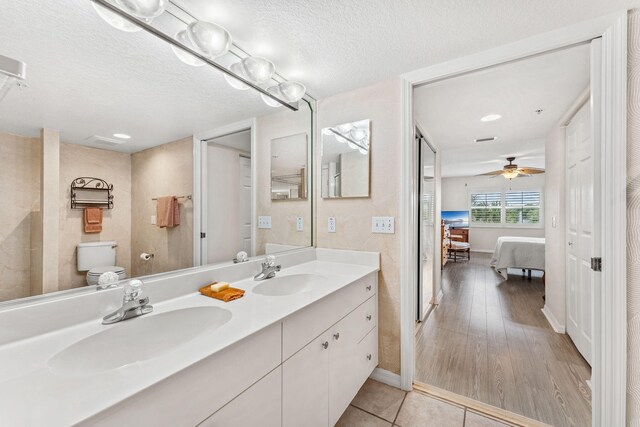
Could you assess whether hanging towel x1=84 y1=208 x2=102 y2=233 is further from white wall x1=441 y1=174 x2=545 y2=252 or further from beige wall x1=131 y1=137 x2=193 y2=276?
white wall x1=441 y1=174 x2=545 y2=252

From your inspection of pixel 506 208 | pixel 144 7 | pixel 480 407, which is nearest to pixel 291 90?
pixel 144 7

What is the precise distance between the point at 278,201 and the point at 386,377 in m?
1.44

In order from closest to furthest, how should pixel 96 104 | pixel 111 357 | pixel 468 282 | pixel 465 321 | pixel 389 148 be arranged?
pixel 111 357 < pixel 96 104 < pixel 389 148 < pixel 465 321 < pixel 468 282

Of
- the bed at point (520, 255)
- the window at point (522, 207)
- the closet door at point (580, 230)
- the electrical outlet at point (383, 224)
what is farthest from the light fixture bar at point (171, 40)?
the window at point (522, 207)

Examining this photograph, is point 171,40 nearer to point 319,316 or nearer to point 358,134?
point 358,134

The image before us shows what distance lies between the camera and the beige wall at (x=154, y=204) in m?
1.02

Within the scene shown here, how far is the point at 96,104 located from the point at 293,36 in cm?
94

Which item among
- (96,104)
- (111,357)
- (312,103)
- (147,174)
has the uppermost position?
(312,103)

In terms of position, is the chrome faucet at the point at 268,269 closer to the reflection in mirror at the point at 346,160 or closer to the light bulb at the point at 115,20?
the reflection in mirror at the point at 346,160

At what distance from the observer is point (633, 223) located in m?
1.19

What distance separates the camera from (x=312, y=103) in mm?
2094

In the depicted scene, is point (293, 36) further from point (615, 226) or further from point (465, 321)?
Answer: point (465, 321)

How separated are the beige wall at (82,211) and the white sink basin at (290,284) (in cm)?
68

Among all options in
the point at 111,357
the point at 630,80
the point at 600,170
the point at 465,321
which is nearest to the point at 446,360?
the point at 465,321
